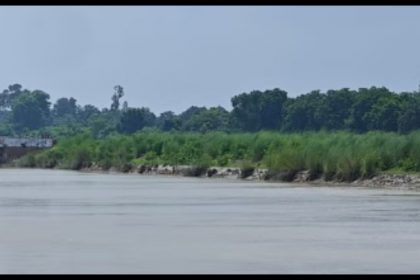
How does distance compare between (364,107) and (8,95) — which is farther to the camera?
(8,95)

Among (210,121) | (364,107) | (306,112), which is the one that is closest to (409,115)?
(364,107)

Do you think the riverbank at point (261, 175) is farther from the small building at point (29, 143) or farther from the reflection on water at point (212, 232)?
the small building at point (29, 143)

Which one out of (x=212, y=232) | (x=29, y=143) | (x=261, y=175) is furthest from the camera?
(x=29, y=143)

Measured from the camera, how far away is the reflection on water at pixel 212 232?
17.8 m

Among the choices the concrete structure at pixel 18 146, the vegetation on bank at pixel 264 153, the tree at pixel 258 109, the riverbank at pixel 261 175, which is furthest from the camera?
the tree at pixel 258 109

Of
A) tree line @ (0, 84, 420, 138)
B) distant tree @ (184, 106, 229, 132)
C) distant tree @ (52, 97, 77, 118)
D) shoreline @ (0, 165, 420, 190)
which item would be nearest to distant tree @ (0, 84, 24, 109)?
distant tree @ (52, 97, 77, 118)

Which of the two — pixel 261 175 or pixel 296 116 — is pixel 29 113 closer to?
pixel 296 116

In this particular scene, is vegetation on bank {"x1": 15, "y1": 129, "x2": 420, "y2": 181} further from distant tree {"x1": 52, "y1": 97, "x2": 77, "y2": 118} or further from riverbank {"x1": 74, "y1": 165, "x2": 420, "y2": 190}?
distant tree {"x1": 52, "y1": 97, "x2": 77, "y2": 118}

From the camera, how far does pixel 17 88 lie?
17688 centimetres

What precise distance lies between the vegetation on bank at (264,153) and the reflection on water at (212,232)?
6.54 m

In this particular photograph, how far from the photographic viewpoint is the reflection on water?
17.8 meters

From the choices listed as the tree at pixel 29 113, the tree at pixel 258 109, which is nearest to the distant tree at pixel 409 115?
the tree at pixel 258 109

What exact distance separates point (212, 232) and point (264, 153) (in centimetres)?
3175

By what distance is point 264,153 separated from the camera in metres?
54.9
